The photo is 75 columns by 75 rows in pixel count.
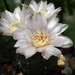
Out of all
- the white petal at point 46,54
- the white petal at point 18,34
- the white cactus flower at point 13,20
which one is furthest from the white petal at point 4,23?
the white petal at point 46,54

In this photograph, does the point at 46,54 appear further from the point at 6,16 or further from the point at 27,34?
the point at 6,16

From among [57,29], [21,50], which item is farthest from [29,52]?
[57,29]

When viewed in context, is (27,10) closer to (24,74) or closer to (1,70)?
(24,74)

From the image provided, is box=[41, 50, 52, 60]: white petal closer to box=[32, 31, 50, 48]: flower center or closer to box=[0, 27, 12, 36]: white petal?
box=[32, 31, 50, 48]: flower center

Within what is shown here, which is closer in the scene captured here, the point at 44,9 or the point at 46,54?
the point at 46,54

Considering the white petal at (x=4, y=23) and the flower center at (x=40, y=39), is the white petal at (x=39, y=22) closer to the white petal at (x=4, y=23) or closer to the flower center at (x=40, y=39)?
the flower center at (x=40, y=39)

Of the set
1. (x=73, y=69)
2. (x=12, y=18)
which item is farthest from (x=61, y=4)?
(x=12, y=18)

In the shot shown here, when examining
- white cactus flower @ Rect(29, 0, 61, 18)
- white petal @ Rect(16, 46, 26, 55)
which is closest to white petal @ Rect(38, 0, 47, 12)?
white cactus flower @ Rect(29, 0, 61, 18)
